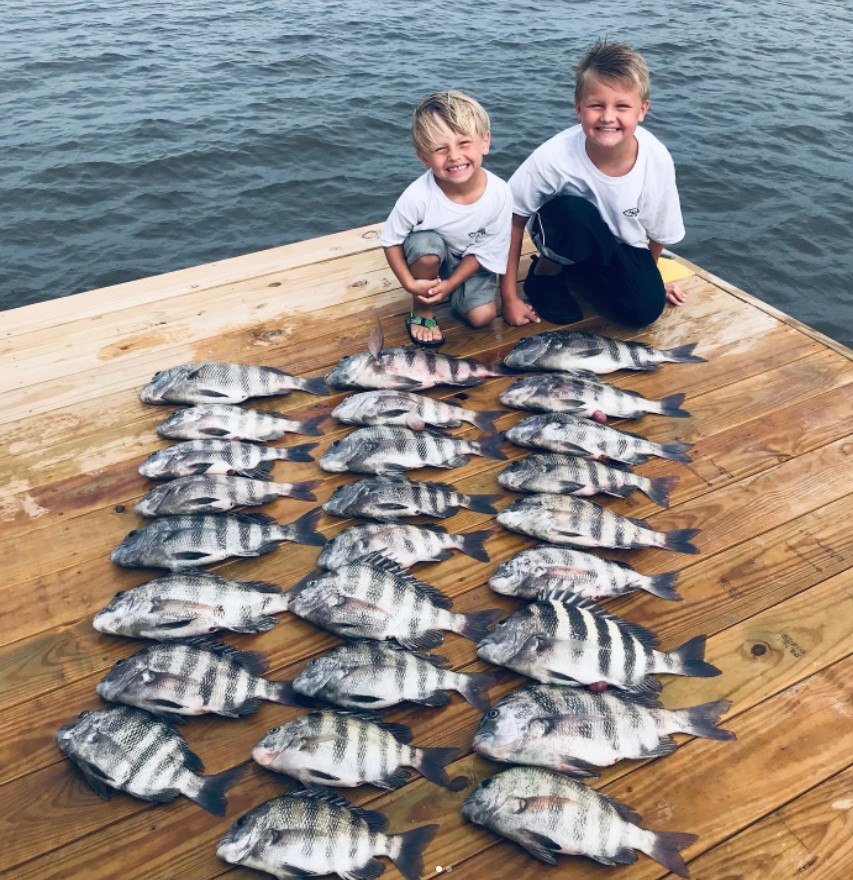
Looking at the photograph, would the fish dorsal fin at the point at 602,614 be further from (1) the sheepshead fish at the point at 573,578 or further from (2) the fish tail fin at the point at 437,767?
(2) the fish tail fin at the point at 437,767

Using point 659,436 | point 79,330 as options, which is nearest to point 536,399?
point 659,436

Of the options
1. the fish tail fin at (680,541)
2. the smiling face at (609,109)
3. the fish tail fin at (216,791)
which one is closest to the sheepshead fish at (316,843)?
the fish tail fin at (216,791)

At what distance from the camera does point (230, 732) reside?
3002mm

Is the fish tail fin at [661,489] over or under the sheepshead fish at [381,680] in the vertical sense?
over

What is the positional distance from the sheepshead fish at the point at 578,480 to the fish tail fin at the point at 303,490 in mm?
975

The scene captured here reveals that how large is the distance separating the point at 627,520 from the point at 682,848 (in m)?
1.52

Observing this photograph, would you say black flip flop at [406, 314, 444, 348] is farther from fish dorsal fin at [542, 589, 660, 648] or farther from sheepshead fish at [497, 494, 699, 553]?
fish dorsal fin at [542, 589, 660, 648]

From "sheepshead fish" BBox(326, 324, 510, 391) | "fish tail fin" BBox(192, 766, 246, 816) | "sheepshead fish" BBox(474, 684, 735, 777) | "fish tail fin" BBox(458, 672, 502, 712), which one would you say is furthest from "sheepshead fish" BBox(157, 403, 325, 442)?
"sheepshead fish" BBox(474, 684, 735, 777)

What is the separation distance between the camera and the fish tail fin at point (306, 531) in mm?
3744

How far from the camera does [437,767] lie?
282 centimetres

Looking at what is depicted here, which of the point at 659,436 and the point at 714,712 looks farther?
the point at 659,436

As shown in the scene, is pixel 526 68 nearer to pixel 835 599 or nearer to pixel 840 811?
pixel 835 599

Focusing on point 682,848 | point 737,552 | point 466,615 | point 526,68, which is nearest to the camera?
point 682,848

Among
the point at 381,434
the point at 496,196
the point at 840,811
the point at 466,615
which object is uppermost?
the point at 496,196
